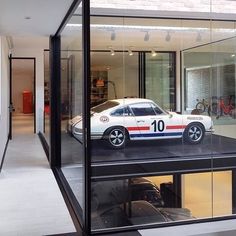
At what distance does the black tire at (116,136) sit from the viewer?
657cm

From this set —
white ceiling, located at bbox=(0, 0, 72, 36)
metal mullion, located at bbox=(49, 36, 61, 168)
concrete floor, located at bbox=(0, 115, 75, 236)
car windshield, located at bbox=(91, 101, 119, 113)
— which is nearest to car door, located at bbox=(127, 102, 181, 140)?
car windshield, located at bbox=(91, 101, 119, 113)

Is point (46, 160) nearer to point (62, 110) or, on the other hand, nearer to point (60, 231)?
point (62, 110)

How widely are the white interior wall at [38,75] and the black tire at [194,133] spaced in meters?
5.61

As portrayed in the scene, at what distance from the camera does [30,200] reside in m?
4.52

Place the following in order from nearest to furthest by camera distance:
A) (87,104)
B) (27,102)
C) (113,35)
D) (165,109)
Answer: (87,104) < (165,109) < (113,35) < (27,102)

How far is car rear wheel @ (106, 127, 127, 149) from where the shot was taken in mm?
6598

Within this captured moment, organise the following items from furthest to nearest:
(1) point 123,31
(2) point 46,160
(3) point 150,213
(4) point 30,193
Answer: (1) point 123,31 < (2) point 46,160 < (3) point 150,213 < (4) point 30,193

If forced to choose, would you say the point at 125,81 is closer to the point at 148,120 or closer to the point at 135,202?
the point at 148,120

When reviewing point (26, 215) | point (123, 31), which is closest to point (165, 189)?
point (123, 31)

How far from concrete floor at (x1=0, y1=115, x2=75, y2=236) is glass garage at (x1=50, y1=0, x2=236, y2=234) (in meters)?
0.45

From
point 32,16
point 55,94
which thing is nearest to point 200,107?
point 55,94

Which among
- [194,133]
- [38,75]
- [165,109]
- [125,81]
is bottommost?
[194,133]

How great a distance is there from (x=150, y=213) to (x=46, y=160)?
259 cm

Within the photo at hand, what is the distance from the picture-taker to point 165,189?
25.4 feet
